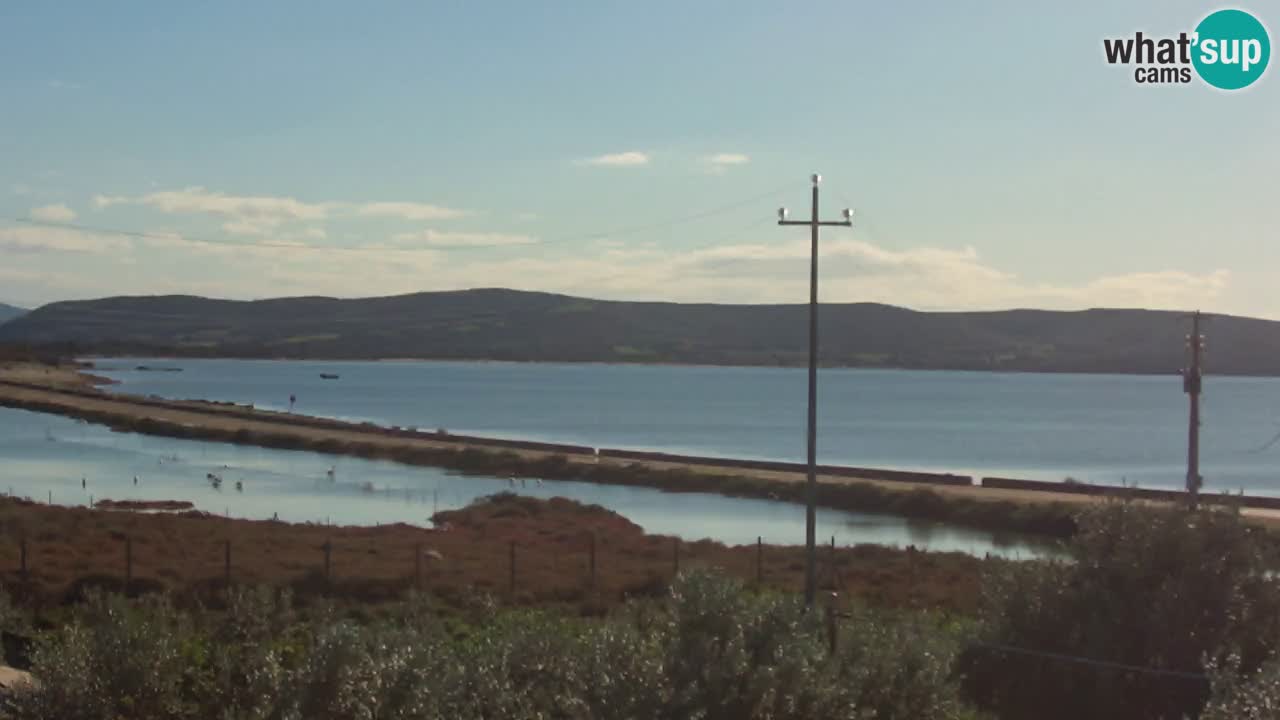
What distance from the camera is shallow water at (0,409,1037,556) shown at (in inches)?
2325

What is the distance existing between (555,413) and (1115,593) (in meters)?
157

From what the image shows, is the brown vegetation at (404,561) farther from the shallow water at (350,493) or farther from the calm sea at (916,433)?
the calm sea at (916,433)

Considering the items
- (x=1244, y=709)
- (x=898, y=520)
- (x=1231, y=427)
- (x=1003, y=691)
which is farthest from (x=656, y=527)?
(x=1231, y=427)

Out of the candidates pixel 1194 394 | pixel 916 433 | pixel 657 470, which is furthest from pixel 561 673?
pixel 916 433

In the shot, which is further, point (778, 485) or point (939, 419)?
point (939, 419)

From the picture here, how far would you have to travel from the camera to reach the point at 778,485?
7581 centimetres

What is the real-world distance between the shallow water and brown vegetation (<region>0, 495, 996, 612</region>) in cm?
795

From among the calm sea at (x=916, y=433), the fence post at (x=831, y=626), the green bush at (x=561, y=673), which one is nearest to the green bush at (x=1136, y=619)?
the fence post at (x=831, y=626)

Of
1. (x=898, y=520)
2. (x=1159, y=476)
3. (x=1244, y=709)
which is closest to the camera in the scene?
(x=1244, y=709)

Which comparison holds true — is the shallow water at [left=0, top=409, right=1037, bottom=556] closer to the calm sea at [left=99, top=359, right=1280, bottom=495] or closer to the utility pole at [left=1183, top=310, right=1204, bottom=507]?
the utility pole at [left=1183, top=310, right=1204, bottom=507]

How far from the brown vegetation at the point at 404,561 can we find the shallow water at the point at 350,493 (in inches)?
313

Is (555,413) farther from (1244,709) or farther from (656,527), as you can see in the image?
(1244,709)

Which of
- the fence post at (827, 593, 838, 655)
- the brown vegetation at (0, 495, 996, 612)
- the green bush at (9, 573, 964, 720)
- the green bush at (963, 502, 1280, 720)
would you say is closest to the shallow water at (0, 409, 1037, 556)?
the brown vegetation at (0, 495, 996, 612)

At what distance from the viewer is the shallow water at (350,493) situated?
5906 centimetres
